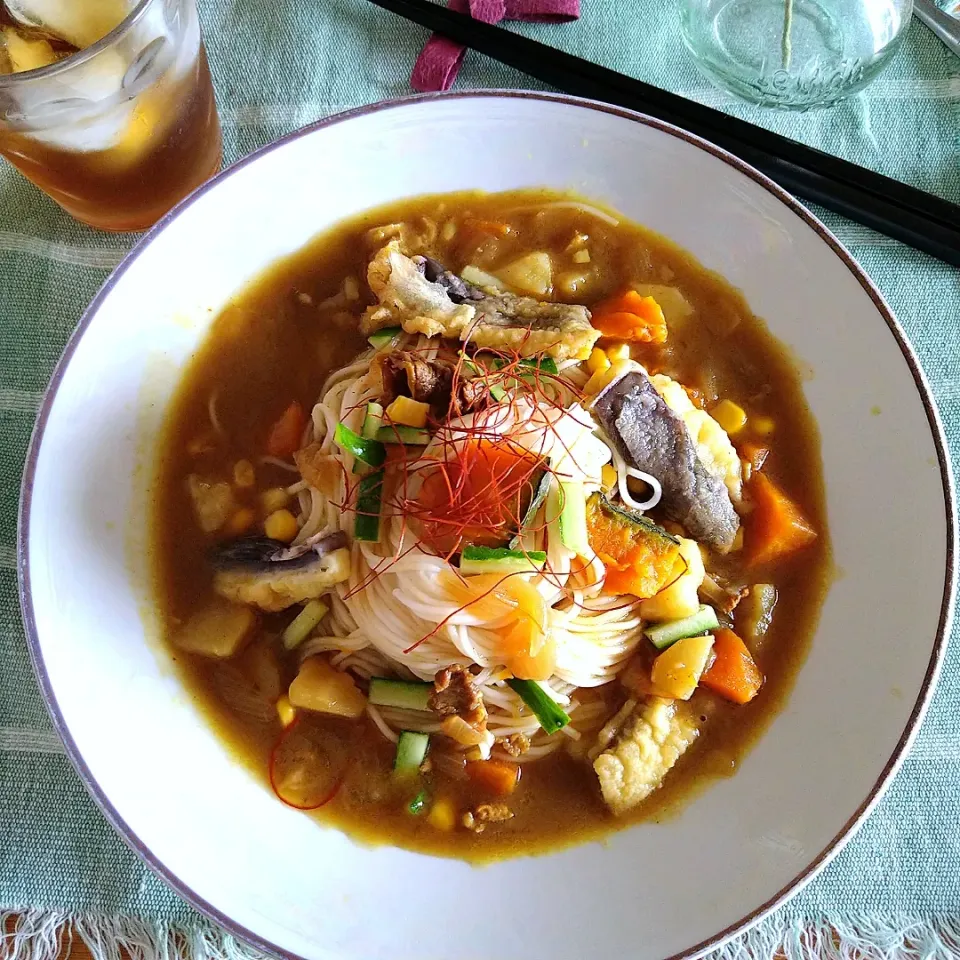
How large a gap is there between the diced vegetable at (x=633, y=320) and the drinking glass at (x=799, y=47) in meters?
1.21

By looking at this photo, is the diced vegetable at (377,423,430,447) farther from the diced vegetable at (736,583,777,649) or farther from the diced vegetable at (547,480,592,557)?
the diced vegetable at (736,583,777,649)

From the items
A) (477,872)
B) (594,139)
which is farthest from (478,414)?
(477,872)

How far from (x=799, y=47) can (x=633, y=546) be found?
2567mm

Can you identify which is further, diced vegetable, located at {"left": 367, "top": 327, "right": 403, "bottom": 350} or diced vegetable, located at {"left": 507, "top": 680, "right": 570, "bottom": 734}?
diced vegetable, located at {"left": 367, "top": 327, "right": 403, "bottom": 350}

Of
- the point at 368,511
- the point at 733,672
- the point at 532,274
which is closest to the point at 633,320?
the point at 532,274

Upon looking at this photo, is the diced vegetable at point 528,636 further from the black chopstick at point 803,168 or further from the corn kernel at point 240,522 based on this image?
the black chopstick at point 803,168

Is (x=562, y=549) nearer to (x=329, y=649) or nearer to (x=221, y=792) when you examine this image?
(x=329, y=649)

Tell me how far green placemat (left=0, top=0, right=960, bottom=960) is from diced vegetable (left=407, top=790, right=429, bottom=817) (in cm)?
79

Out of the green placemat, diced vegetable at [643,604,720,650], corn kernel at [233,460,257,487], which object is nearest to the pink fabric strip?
the green placemat

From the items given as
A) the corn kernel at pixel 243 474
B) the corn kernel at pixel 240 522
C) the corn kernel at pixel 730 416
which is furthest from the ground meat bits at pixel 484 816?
the corn kernel at pixel 730 416

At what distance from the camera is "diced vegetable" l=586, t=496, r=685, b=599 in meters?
3.39

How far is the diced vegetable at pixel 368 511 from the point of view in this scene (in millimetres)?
3434

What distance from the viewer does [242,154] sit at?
4.04 meters

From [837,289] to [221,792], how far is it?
3.05 metres
